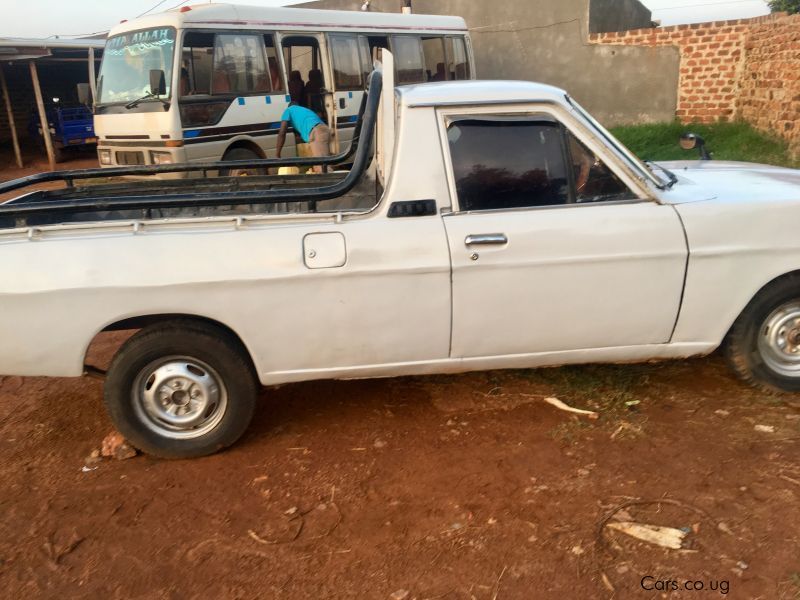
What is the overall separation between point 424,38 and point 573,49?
151 inches

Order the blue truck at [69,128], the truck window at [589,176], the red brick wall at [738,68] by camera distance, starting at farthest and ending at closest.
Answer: the blue truck at [69,128], the red brick wall at [738,68], the truck window at [589,176]

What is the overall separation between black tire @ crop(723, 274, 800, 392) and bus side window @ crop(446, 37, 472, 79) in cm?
953

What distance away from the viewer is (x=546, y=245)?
315 cm

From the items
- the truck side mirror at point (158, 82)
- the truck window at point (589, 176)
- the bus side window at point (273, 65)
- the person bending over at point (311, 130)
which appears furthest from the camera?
the bus side window at point (273, 65)

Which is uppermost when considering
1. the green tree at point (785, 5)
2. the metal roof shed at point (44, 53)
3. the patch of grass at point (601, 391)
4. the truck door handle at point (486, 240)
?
the green tree at point (785, 5)

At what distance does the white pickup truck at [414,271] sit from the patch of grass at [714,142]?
657cm

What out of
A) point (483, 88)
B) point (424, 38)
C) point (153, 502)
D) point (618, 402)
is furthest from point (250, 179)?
point (424, 38)

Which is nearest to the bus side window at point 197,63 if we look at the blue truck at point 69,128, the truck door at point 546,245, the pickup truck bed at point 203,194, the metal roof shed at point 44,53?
the pickup truck bed at point 203,194

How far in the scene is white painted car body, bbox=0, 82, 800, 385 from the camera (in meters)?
3.02

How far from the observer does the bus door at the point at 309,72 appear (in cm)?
983

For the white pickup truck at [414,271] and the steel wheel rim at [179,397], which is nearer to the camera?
the white pickup truck at [414,271]

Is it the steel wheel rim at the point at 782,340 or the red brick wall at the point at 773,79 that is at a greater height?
the red brick wall at the point at 773,79

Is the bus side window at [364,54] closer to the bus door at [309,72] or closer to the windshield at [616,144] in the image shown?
Result: the bus door at [309,72]

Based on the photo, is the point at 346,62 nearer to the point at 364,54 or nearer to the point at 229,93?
the point at 364,54
